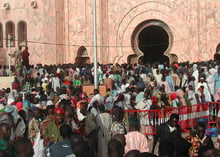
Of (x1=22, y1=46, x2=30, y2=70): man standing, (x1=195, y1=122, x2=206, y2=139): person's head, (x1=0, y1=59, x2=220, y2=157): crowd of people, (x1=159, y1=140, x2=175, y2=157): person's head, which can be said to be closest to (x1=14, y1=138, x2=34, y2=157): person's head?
(x1=0, y1=59, x2=220, y2=157): crowd of people

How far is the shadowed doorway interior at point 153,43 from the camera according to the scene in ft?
102

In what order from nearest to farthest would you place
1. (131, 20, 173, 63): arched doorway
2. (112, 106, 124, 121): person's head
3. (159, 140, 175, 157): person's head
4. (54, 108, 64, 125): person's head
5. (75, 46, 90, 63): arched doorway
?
(159, 140, 175, 157): person's head → (54, 108, 64, 125): person's head → (112, 106, 124, 121): person's head → (131, 20, 173, 63): arched doorway → (75, 46, 90, 63): arched doorway

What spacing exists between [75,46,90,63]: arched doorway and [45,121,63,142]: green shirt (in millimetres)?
21564

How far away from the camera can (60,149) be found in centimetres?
673

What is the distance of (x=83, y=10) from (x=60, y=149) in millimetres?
23521

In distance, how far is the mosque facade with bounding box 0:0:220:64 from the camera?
25.8 meters

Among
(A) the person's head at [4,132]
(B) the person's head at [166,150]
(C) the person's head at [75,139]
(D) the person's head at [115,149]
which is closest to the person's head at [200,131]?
(B) the person's head at [166,150]

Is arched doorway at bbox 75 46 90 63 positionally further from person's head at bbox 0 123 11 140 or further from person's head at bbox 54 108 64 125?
person's head at bbox 0 123 11 140

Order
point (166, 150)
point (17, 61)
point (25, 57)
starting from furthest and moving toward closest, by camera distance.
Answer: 1. point (25, 57)
2. point (17, 61)
3. point (166, 150)

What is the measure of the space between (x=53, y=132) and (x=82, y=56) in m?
21.9

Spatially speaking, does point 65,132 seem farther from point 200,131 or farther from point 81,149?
point 200,131

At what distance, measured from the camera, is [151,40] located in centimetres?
3278

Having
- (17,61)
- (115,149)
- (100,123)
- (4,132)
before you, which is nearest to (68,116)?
(100,123)

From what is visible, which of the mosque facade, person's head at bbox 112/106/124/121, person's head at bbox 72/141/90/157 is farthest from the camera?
the mosque facade
